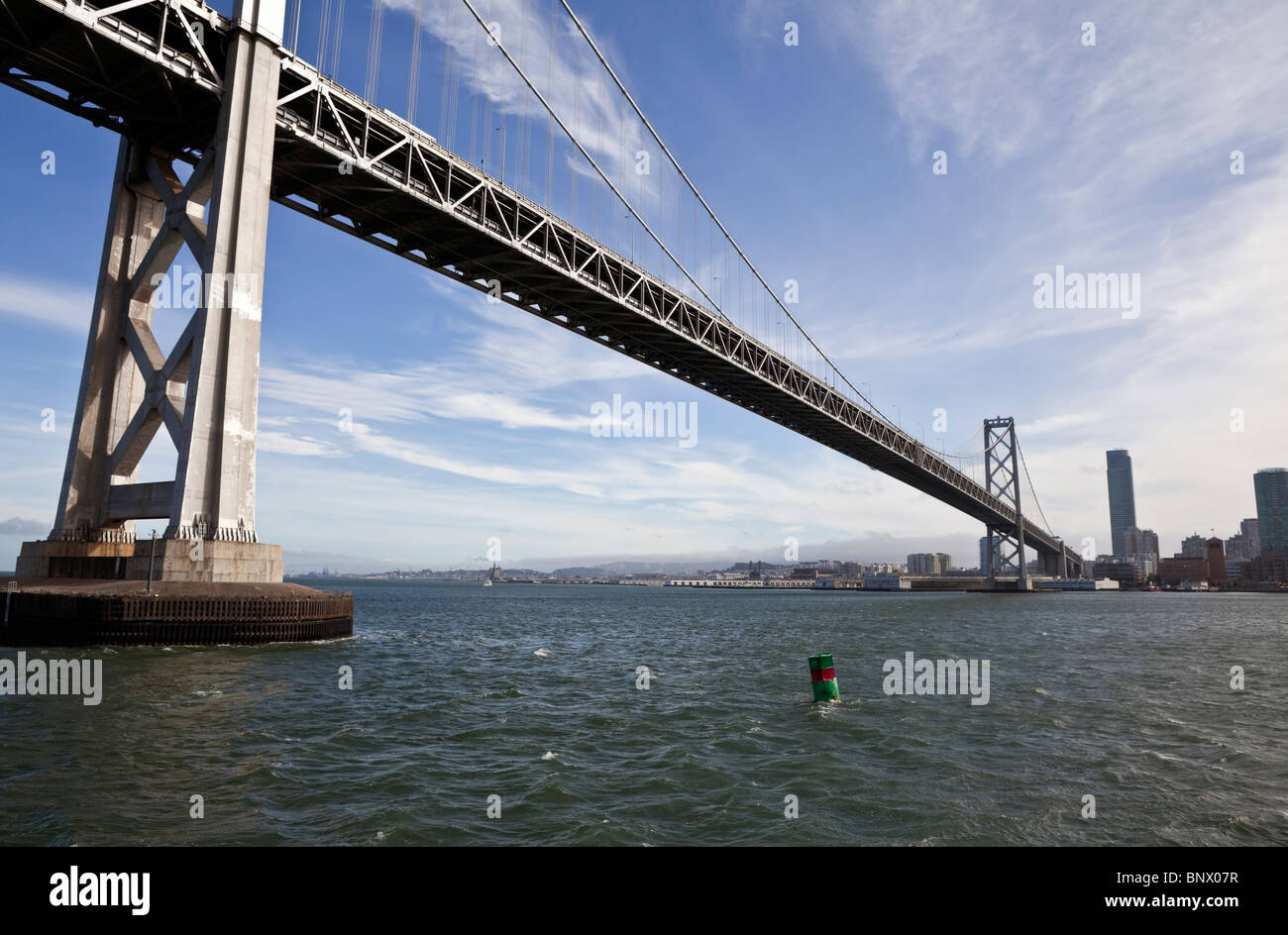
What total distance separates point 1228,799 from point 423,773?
9088mm

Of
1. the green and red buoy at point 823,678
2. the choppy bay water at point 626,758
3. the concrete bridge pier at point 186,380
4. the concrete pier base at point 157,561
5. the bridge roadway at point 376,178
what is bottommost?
the choppy bay water at point 626,758

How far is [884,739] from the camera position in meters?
10.4

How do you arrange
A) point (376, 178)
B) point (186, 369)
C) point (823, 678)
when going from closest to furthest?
point (823, 678) < point (186, 369) < point (376, 178)

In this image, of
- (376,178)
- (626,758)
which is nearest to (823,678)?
(626,758)

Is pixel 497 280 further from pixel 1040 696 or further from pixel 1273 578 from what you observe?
pixel 1273 578

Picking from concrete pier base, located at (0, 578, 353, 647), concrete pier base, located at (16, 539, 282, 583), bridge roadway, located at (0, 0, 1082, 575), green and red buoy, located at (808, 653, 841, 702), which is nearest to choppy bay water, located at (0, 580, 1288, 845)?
green and red buoy, located at (808, 653, 841, 702)

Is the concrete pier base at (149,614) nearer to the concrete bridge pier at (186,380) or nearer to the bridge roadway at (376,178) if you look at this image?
the concrete bridge pier at (186,380)

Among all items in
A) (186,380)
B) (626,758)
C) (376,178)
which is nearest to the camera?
(626,758)

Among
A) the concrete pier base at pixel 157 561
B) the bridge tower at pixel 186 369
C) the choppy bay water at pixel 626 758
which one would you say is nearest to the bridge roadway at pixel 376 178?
the bridge tower at pixel 186 369

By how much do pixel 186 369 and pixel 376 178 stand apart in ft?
35.4

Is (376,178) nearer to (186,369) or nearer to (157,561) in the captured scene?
(186,369)

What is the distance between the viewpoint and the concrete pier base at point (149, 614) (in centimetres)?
1889

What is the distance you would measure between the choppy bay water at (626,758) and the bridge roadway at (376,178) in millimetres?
18477

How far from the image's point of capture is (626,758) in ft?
30.3
